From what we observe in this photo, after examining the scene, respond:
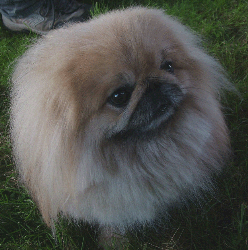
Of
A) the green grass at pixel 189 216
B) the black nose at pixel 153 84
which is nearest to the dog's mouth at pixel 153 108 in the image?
the black nose at pixel 153 84

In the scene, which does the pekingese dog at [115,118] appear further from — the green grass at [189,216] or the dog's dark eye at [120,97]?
the green grass at [189,216]

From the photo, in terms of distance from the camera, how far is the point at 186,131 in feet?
4.64

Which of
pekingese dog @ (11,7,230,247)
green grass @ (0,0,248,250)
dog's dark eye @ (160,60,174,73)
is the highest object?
dog's dark eye @ (160,60,174,73)

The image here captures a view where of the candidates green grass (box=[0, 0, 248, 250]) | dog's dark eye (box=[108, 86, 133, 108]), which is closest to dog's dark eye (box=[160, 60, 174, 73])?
dog's dark eye (box=[108, 86, 133, 108])

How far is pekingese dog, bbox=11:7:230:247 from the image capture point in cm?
118

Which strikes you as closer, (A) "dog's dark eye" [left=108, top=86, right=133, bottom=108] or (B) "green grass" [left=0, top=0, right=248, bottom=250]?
(A) "dog's dark eye" [left=108, top=86, right=133, bottom=108]

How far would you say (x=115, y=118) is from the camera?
1.22 metres

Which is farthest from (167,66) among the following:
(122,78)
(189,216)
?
(189,216)

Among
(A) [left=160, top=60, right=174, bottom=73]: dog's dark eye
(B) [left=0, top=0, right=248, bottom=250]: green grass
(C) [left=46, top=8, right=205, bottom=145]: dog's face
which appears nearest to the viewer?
(C) [left=46, top=8, right=205, bottom=145]: dog's face

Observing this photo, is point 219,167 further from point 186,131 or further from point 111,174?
point 111,174

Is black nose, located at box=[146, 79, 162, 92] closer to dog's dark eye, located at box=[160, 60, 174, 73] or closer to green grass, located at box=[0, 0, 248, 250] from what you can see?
dog's dark eye, located at box=[160, 60, 174, 73]

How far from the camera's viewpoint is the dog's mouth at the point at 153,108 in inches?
48.6

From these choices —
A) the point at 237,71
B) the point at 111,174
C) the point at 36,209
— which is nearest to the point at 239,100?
the point at 237,71

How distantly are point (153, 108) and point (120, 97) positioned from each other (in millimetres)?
148
